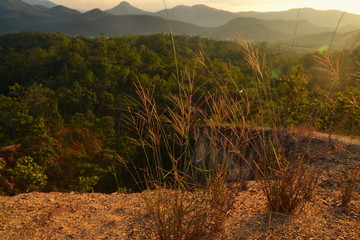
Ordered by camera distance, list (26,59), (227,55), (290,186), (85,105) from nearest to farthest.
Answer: (290,186)
(85,105)
(26,59)
(227,55)

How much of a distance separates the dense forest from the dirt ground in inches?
19.2

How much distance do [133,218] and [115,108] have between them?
5.45ft

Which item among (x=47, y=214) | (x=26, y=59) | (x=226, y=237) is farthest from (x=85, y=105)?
(x=26, y=59)

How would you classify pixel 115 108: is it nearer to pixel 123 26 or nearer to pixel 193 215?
pixel 193 215

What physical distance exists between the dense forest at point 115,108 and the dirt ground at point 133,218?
1.60ft

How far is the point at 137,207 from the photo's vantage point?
285 cm

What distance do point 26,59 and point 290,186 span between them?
45.3 m

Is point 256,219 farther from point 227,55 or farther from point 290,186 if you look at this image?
point 227,55

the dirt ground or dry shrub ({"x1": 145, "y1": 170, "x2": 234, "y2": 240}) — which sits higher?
dry shrub ({"x1": 145, "y1": 170, "x2": 234, "y2": 240})

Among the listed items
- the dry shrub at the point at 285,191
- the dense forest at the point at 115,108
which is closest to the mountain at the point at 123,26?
the dense forest at the point at 115,108

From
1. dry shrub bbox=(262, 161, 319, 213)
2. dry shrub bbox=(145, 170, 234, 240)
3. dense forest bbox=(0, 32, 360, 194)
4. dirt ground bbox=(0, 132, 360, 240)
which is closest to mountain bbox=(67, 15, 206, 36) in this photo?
dense forest bbox=(0, 32, 360, 194)

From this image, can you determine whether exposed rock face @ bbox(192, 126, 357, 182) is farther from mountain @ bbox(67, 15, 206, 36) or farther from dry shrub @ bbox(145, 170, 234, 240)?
mountain @ bbox(67, 15, 206, 36)

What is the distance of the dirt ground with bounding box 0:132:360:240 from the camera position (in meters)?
2.07

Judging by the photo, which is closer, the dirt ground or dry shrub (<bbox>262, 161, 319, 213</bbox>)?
the dirt ground
